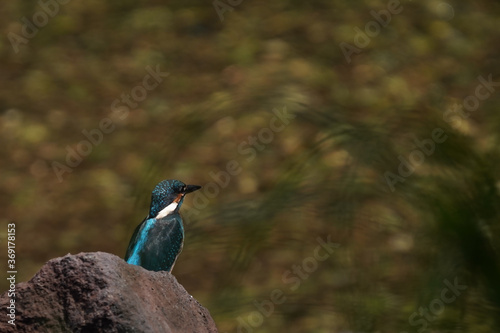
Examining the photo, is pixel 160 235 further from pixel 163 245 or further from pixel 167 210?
pixel 167 210

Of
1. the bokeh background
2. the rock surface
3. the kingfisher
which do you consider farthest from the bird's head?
the rock surface

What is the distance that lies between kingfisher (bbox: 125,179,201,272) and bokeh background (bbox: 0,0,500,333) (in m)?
0.26

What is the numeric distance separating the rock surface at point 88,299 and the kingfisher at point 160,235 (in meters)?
0.81

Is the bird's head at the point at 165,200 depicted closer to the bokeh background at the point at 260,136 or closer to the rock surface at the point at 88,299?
the bokeh background at the point at 260,136

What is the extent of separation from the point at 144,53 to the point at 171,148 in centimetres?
667

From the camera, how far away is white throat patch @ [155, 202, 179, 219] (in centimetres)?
327

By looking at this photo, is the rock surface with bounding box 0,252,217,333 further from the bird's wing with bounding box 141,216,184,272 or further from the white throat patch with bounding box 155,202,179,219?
the white throat patch with bounding box 155,202,179,219

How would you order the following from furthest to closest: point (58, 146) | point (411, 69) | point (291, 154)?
point (411, 69)
point (58, 146)
point (291, 154)

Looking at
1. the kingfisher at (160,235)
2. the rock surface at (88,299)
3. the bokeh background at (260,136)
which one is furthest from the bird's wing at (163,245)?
the rock surface at (88,299)

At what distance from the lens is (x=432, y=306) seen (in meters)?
1.19

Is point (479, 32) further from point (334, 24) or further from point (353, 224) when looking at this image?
point (353, 224)

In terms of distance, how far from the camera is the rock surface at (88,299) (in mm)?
2043

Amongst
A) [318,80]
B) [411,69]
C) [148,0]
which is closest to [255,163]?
[318,80]

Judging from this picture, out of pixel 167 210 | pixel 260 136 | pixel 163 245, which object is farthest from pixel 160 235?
pixel 260 136
